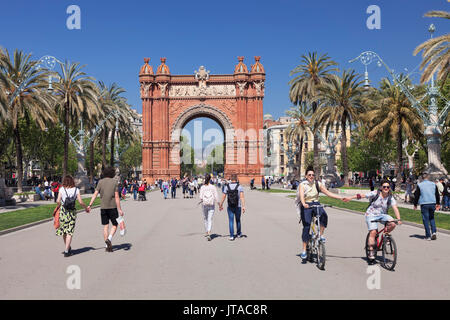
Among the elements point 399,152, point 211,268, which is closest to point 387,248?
point 211,268

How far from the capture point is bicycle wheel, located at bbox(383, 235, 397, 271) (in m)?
7.09

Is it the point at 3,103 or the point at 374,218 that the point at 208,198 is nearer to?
the point at 374,218

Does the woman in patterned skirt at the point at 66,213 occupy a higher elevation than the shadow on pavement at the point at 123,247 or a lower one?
higher

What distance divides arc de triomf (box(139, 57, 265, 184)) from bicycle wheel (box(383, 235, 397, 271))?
186 ft

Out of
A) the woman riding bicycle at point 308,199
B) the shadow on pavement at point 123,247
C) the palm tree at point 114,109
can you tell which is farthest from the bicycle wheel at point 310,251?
the palm tree at point 114,109

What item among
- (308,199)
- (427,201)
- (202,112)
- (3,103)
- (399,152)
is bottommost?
(427,201)

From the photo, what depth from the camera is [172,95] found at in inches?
2584

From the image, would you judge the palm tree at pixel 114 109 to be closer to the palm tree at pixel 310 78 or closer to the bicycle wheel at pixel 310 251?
the palm tree at pixel 310 78

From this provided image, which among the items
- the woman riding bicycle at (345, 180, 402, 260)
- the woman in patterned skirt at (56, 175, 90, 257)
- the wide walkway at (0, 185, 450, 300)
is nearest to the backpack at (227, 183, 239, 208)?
the wide walkway at (0, 185, 450, 300)

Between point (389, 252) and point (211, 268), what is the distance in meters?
3.00

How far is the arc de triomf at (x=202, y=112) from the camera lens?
64.4m

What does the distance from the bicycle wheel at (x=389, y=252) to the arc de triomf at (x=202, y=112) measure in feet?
186

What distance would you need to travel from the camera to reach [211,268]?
7.21m
